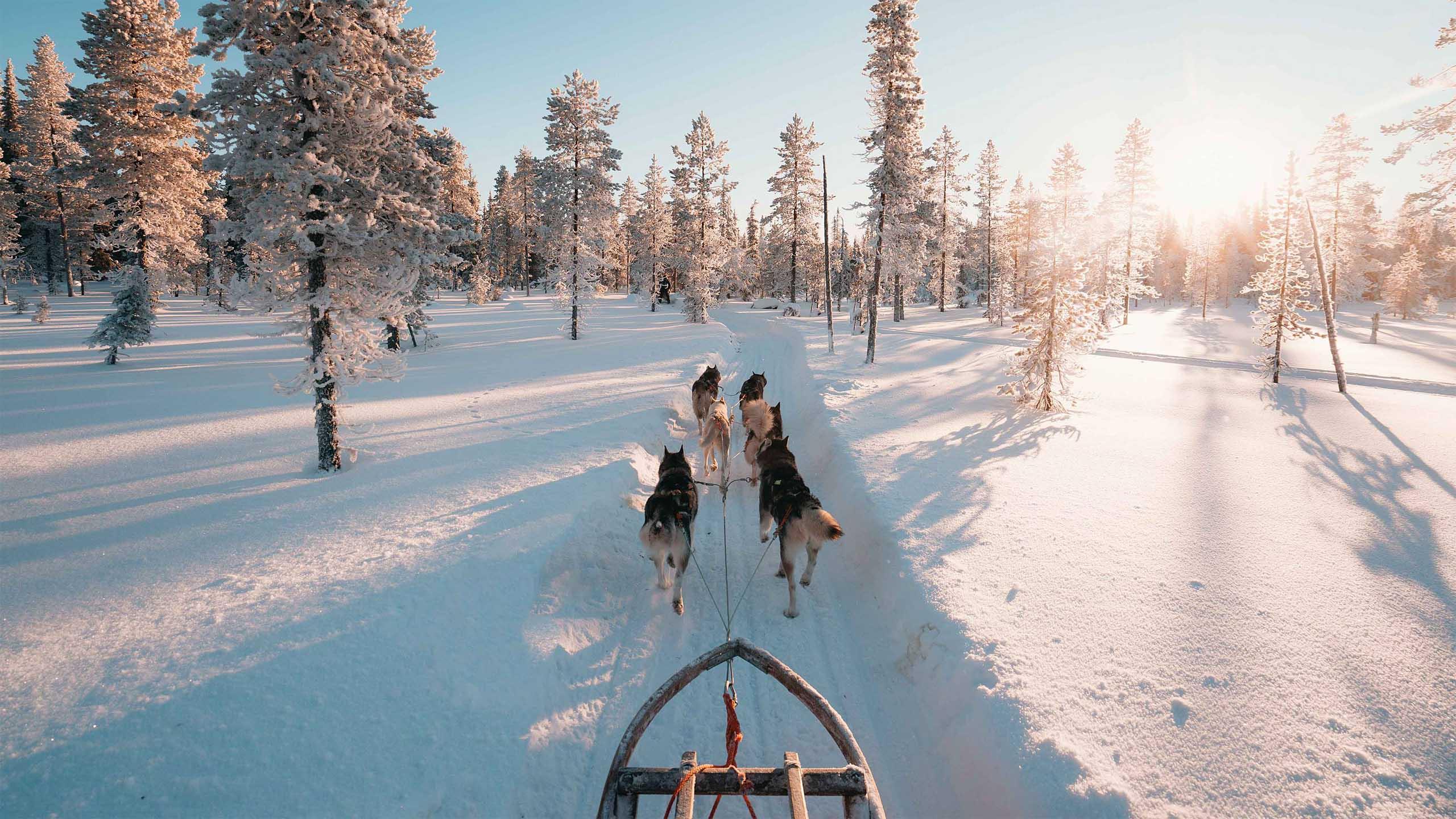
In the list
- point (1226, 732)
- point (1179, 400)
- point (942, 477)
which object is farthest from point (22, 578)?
point (1179, 400)

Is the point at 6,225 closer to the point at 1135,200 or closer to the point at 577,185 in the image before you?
the point at 577,185

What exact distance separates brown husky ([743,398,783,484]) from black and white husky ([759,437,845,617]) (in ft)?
7.97

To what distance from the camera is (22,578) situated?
567 cm

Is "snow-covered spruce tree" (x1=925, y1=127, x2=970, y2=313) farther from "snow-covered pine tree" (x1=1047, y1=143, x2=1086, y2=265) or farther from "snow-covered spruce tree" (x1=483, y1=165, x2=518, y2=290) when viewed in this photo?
"snow-covered spruce tree" (x1=483, y1=165, x2=518, y2=290)

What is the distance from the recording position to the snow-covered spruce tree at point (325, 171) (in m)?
7.75

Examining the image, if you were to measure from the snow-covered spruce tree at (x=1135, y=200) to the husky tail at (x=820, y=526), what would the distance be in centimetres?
4897

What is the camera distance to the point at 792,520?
6.95m

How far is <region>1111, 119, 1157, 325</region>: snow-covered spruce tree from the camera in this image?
4388cm

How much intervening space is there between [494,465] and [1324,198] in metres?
38.1

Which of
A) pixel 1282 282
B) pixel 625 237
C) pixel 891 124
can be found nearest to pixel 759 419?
pixel 891 124

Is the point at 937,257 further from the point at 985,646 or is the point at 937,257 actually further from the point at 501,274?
the point at 501,274

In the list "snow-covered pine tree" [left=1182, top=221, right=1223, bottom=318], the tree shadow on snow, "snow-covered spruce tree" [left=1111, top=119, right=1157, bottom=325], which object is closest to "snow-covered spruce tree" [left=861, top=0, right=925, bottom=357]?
the tree shadow on snow

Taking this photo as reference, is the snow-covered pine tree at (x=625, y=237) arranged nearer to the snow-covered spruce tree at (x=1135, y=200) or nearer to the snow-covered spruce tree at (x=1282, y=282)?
the snow-covered spruce tree at (x=1282, y=282)

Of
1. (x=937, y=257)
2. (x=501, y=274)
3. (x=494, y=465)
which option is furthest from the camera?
(x=501, y=274)
